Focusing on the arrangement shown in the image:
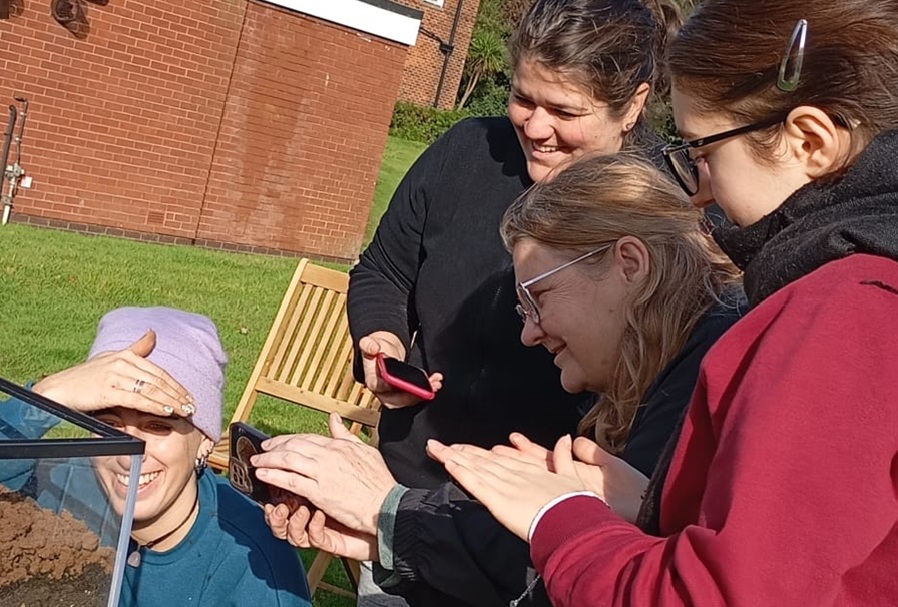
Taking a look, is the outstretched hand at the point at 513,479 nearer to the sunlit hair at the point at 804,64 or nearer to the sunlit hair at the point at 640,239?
the sunlit hair at the point at 640,239

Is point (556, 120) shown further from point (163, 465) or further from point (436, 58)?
point (436, 58)

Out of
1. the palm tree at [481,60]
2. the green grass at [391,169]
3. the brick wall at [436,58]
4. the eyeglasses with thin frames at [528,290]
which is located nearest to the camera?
the eyeglasses with thin frames at [528,290]

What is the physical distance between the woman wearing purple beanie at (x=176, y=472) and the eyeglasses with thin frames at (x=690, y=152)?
128 cm

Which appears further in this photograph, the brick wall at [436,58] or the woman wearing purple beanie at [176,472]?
the brick wall at [436,58]

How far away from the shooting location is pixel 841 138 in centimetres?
158

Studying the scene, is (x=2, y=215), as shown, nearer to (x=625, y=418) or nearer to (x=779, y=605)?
(x=625, y=418)

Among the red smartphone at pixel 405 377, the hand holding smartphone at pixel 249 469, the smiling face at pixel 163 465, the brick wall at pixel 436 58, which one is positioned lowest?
the smiling face at pixel 163 465

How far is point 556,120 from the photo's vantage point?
3076mm

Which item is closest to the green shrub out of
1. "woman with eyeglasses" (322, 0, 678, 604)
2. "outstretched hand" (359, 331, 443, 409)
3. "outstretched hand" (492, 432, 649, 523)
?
"woman with eyeglasses" (322, 0, 678, 604)

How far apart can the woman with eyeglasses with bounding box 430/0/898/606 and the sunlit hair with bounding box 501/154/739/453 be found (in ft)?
1.42

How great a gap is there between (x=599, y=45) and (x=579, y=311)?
0.92 metres

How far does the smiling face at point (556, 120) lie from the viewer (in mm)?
3027

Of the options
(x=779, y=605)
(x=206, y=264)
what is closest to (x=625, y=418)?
(x=779, y=605)

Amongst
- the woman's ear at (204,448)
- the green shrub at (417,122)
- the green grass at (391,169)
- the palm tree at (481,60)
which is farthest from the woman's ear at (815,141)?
the palm tree at (481,60)
